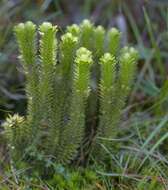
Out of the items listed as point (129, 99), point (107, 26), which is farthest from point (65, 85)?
point (107, 26)

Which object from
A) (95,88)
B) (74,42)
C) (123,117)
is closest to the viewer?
(74,42)

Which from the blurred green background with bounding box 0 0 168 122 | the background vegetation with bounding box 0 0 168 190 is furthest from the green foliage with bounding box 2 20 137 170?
the blurred green background with bounding box 0 0 168 122

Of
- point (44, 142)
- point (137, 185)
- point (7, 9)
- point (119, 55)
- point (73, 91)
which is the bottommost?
point (137, 185)

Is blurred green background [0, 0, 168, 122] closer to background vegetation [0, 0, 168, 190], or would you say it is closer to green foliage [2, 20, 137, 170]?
background vegetation [0, 0, 168, 190]

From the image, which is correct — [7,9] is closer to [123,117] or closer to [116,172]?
[123,117]

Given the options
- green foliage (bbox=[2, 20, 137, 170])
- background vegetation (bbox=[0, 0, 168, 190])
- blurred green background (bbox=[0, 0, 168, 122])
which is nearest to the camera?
green foliage (bbox=[2, 20, 137, 170])

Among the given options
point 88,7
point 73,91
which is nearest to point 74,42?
point 73,91

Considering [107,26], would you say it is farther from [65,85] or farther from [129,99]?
[65,85]
